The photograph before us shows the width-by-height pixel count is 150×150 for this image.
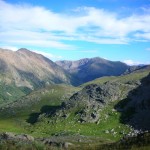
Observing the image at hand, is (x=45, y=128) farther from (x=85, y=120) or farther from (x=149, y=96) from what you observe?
(x=149, y=96)

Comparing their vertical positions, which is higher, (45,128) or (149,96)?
(149,96)

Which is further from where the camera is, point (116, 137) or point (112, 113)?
point (112, 113)

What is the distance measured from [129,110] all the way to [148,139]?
15123cm

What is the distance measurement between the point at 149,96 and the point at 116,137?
125 ft

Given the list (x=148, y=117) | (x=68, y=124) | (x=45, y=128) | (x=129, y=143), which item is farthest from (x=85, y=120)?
(x=129, y=143)

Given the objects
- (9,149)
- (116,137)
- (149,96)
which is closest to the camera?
(9,149)

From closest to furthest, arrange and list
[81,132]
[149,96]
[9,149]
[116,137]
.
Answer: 1. [9,149]
2. [116,137]
3. [81,132]
4. [149,96]

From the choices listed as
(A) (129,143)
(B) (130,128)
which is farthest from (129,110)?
(A) (129,143)

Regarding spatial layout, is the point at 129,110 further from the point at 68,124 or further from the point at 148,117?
the point at 68,124

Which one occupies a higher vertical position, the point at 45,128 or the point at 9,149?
the point at 9,149

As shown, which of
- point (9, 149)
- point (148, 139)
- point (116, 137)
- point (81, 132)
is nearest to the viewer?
point (9, 149)

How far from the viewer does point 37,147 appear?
39.8m

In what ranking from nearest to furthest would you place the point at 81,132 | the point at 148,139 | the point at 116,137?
the point at 148,139, the point at 116,137, the point at 81,132

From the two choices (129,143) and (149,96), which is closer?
(129,143)
